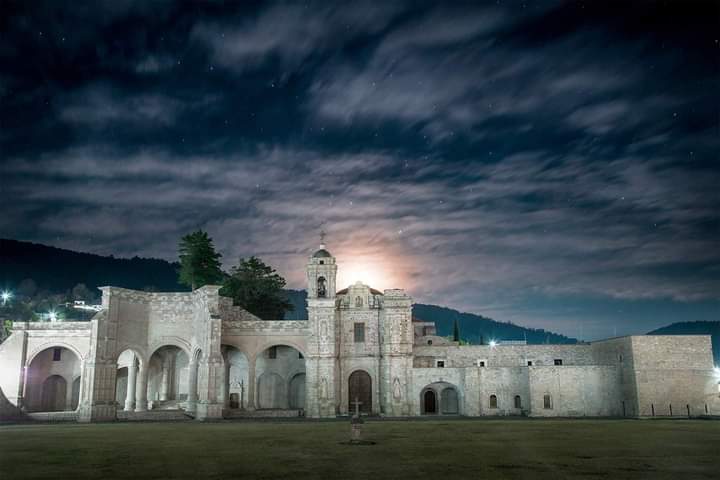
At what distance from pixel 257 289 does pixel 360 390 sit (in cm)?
2059

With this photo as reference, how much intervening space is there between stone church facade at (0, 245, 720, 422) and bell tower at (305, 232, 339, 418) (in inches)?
3.5

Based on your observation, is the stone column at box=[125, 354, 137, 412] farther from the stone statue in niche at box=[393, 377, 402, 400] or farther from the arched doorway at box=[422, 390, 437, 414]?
the arched doorway at box=[422, 390, 437, 414]

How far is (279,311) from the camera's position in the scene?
66000 millimetres

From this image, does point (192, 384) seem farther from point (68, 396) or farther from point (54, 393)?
point (54, 393)

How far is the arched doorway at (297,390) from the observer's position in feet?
174

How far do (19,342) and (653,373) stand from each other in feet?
159

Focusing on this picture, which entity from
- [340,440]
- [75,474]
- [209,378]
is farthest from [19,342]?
[75,474]

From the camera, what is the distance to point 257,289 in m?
64.2

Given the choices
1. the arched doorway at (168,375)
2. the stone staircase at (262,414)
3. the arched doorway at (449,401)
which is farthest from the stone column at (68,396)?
the arched doorway at (449,401)

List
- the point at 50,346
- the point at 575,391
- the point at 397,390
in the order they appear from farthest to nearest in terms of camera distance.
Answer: the point at 50,346 < the point at 397,390 < the point at 575,391

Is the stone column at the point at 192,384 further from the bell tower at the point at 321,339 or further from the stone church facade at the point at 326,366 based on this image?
the bell tower at the point at 321,339

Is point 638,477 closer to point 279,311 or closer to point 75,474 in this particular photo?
point 75,474

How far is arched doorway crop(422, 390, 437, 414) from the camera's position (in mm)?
53156

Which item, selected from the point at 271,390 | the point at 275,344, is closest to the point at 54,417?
the point at 275,344
